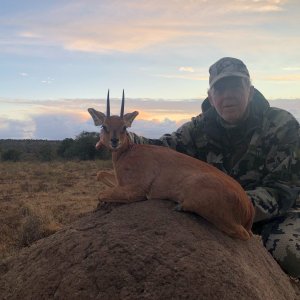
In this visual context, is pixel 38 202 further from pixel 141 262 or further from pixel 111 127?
pixel 141 262

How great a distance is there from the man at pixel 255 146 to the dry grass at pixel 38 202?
4317mm

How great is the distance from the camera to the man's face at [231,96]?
672 cm

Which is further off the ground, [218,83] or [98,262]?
[218,83]

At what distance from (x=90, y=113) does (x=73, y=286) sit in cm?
252

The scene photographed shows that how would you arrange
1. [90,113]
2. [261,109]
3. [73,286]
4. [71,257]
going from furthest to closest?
[261,109] → [90,113] → [71,257] → [73,286]

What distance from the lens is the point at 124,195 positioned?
5.05 metres

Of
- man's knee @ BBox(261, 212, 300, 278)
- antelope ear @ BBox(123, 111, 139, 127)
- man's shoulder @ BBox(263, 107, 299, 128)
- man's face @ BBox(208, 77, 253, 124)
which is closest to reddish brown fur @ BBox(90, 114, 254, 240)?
antelope ear @ BBox(123, 111, 139, 127)

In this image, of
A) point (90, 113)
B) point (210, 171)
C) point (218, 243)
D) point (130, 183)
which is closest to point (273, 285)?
point (218, 243)

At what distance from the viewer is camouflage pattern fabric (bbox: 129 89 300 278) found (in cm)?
617

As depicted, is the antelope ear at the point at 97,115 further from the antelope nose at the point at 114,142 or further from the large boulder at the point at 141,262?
the large boulder at the point at 141,262

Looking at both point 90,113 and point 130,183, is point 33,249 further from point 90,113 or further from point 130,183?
point 90,113

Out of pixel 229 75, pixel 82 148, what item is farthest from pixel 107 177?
pixel 82 148

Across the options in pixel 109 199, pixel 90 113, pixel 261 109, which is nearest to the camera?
pixel 109 199

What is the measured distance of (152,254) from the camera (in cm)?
403
